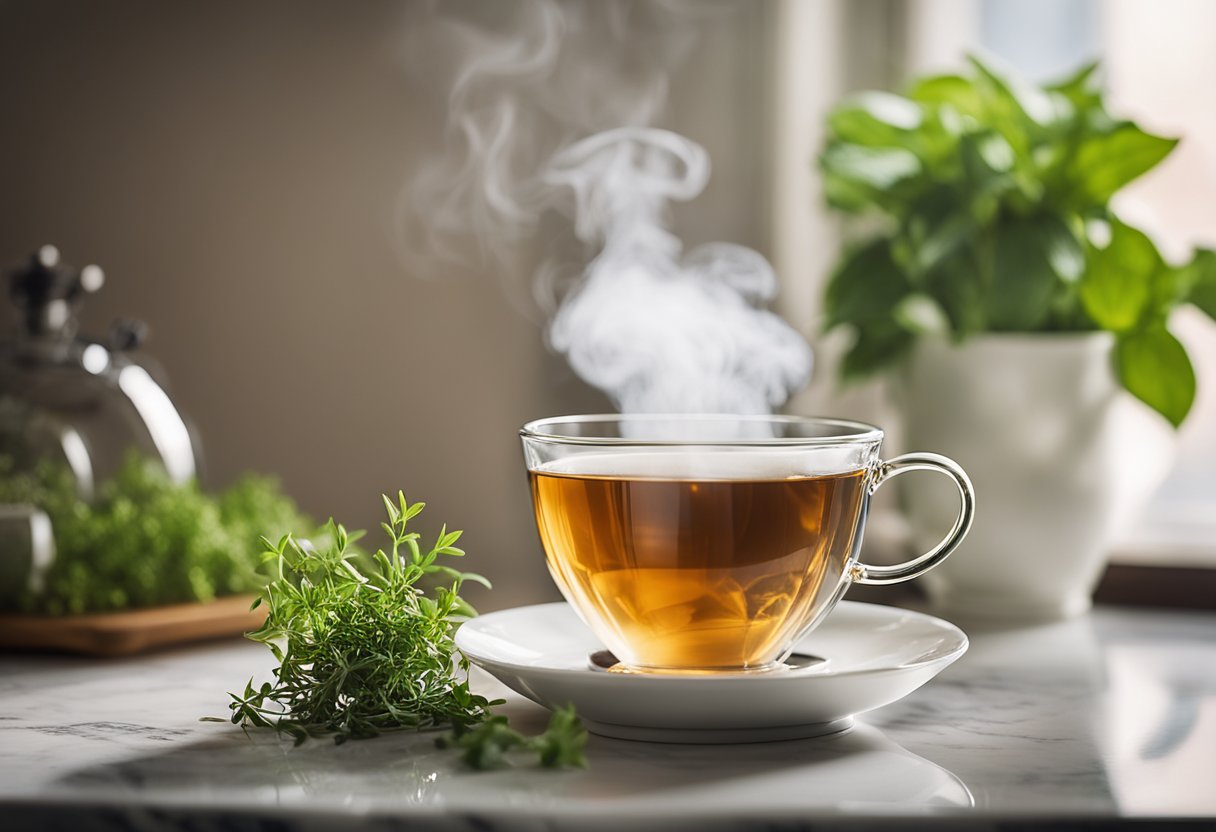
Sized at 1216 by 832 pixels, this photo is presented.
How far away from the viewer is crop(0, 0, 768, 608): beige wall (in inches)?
70.6

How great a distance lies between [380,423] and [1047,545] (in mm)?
954

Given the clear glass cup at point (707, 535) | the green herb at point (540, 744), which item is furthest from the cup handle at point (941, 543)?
the green herb at point (540, 744)

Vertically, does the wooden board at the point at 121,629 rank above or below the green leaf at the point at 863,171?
below

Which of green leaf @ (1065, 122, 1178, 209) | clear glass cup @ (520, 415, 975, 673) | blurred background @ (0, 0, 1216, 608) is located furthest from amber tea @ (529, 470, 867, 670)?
blurred background @ (0, 0, 1216, 608)

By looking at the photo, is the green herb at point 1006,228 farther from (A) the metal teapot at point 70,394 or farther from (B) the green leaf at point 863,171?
(A) the metal teapot at point 70,394

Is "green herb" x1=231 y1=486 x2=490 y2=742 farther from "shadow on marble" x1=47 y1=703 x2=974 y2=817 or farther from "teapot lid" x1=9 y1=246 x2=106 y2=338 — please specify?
"teapot lid" x1=9 y1=246 x2=106 y2=338

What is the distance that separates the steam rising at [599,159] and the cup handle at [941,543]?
76 centimetres

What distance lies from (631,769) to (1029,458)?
0.72 m

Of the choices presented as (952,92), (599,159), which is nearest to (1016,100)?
(952,92)

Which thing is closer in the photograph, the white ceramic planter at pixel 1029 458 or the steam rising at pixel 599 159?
the white ceramic planter at pixel 1029 458

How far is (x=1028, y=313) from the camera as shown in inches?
50.4

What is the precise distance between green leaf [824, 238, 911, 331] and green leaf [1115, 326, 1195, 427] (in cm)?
23

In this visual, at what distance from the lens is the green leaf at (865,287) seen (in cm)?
137

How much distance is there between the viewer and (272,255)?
184 cm
